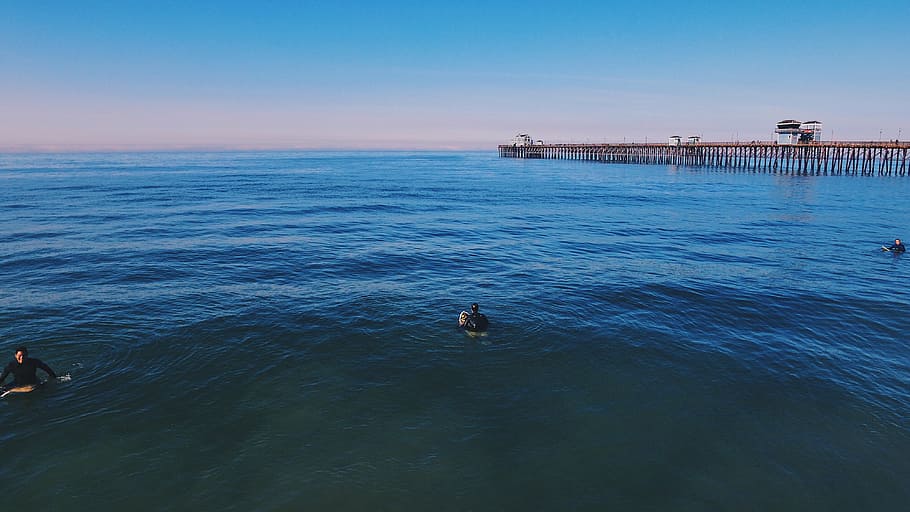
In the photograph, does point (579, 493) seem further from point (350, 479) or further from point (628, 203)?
point (628, 203)

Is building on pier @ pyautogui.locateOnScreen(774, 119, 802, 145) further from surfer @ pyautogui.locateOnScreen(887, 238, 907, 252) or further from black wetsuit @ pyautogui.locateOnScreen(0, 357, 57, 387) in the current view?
black wetsuit @ pyautogui.locateOnScreen(0, 357, 57, 387)

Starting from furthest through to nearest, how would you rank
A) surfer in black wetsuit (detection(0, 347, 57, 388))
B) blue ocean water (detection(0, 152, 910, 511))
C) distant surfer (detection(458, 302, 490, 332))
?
distant surfer (detection(458, 302, 490, 332)) < surfer in black wetsuit (detection(0, 347, 57, 388)) < blue ocean water (detection(0, 152, 910, 511))

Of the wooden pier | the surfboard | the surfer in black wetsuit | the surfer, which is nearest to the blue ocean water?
the surfboard

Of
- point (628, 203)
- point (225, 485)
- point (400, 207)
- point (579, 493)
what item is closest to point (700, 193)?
point (628, 203)

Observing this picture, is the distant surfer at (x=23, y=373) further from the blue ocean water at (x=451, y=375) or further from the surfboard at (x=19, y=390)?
the blue ocean water at (x=451, y=375)

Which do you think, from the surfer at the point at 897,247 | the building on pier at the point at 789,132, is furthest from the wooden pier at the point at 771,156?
the surfer at the point at 897,247

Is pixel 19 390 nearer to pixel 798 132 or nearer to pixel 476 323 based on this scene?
pixel 476 323
